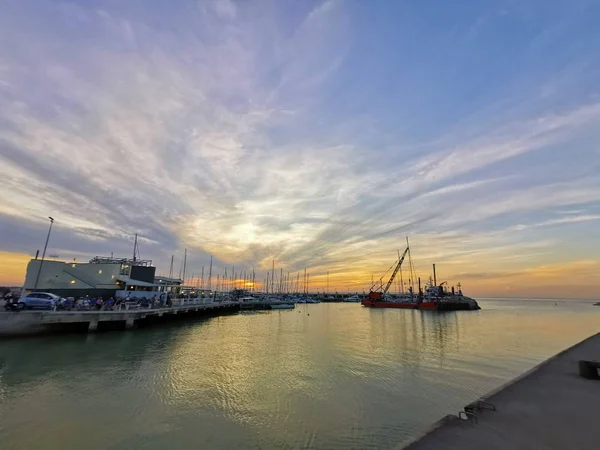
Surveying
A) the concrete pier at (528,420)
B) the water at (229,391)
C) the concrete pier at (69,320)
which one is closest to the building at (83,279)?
the concrete pier at (69,320)

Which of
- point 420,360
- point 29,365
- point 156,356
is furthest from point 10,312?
point 420,360

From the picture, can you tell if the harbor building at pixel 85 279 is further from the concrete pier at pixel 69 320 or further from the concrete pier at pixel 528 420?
the concrete pier at pixel 528 420

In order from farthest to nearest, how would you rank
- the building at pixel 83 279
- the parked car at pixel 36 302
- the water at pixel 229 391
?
1. the building at pixel 83 279
2. the parked car at pixel 36 302
3. the water at pixel 229 391

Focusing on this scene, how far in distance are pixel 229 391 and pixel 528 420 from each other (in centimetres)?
1304

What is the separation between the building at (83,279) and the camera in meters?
46.3

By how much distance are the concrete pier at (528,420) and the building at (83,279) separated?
1995 inches

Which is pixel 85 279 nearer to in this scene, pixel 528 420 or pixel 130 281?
pixel 130 281

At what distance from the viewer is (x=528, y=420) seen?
8766mm

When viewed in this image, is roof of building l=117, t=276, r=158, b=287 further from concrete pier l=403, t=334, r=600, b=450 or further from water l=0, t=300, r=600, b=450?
concrete pier l=403, t=334, r=600, b=450

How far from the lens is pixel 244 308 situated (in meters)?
95.9

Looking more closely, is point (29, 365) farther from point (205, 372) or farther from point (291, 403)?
point (291, 403)

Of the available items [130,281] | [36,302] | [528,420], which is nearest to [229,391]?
[528,420]

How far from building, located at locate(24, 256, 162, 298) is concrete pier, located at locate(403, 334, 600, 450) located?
166ft

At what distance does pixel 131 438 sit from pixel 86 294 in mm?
45455
